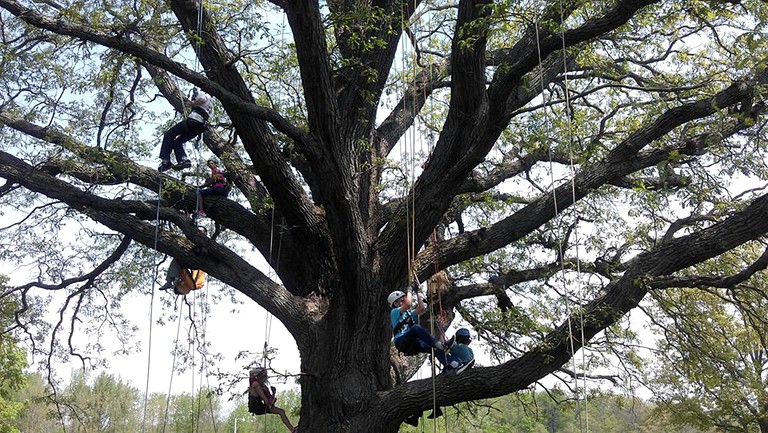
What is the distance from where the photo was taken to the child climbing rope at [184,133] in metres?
8.04

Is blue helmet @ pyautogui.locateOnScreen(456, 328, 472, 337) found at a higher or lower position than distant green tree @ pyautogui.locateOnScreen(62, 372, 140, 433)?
lower

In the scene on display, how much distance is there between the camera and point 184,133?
820 cm

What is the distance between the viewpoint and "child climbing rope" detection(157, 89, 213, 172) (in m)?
8.04

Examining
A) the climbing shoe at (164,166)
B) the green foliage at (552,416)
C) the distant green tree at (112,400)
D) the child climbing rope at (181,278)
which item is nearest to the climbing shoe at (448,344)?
the green foliage at (552,416)

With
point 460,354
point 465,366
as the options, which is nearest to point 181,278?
point 460,354

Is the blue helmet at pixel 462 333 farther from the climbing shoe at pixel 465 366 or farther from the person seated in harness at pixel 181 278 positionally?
the person seated in harness at pixel 181 278

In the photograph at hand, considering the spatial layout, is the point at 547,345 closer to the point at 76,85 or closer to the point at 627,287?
the point at 627,287

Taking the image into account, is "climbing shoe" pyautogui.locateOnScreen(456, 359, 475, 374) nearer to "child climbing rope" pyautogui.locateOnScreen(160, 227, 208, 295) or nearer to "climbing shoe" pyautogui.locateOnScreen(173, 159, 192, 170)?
"child climbing rope" pyautogui.locateOnScreen(160, 227, 208, 295)

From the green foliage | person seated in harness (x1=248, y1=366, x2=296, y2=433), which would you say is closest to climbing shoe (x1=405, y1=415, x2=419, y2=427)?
the green foliage

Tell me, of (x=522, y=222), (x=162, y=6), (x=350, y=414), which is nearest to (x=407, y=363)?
(x=350, y=414)

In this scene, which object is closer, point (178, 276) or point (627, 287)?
point (627, 287)

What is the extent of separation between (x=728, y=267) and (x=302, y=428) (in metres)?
5.50

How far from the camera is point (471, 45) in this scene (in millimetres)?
6020

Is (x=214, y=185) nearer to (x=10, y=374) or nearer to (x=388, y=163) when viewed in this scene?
(x=388, y=163)
